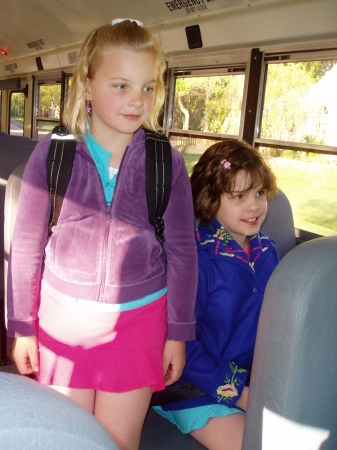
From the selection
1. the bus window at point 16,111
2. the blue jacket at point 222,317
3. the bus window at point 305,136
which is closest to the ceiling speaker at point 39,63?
the bus window at point 16,111

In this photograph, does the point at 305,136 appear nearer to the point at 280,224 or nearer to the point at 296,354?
the point at 280,224

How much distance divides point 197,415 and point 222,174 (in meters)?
0.82

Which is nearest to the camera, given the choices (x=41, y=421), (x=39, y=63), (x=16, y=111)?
(x=41, y=421)

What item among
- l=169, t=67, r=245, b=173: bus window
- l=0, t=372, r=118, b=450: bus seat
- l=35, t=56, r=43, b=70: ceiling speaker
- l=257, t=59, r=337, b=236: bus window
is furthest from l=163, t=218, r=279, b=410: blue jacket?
l=35, t=56, r=43, b=70: ceiling speaker

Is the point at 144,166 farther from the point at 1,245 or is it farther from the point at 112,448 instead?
the point at 1,245

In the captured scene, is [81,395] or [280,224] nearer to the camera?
[81,395]

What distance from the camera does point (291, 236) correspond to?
2.17 meters

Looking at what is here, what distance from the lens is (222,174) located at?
169cm

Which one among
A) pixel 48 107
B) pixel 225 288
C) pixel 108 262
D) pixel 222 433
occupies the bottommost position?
pixel 222 433

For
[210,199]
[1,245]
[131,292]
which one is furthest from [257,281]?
[1,245]

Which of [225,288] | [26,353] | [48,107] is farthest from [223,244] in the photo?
[48,107]

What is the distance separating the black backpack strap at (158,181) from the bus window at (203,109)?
8.82 feet

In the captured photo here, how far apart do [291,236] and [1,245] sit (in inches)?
60.1

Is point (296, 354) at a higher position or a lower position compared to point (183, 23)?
lower
